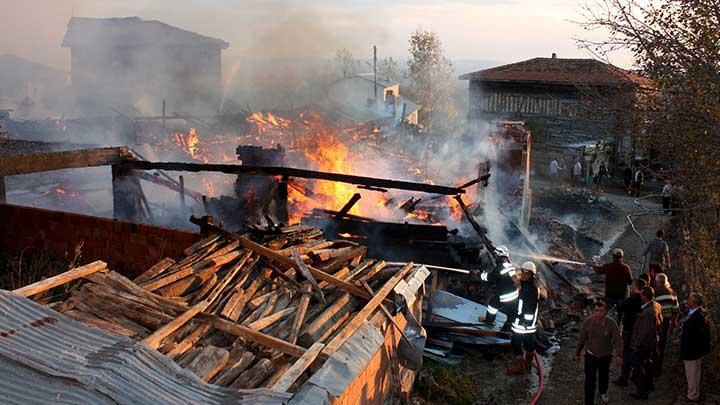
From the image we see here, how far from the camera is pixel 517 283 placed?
10586 millimetres

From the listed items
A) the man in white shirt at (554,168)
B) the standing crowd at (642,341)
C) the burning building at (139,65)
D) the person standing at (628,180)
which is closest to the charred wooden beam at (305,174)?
the standing crowd at (642,341)

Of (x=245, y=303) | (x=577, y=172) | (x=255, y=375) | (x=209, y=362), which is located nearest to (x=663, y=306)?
(x=245, y=303)

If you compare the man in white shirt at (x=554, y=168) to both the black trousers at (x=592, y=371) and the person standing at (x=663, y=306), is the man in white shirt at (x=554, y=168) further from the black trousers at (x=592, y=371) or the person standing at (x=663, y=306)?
the black trousers at (x=592, y=371)

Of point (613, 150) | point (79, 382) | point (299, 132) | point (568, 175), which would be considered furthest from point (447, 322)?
point (613, 150)

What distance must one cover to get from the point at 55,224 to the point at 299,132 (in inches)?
539

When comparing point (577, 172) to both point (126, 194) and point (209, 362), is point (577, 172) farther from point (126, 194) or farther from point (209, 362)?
point (209, 362)

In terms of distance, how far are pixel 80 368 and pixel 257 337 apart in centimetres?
167

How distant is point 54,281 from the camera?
5535mm

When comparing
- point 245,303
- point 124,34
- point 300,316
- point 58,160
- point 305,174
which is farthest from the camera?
point 124,34

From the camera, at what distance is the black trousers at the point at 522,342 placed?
9516 millimetres

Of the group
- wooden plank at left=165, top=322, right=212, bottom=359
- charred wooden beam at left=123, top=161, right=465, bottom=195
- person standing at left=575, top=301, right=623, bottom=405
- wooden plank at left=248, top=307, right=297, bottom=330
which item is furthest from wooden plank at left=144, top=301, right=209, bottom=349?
person standing at left=575, top=301, right=623, bottom=405

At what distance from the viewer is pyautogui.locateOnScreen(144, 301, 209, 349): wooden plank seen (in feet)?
16.2

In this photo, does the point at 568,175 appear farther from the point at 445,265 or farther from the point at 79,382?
the point at 79,382

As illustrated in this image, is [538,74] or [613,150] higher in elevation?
[538,74]
